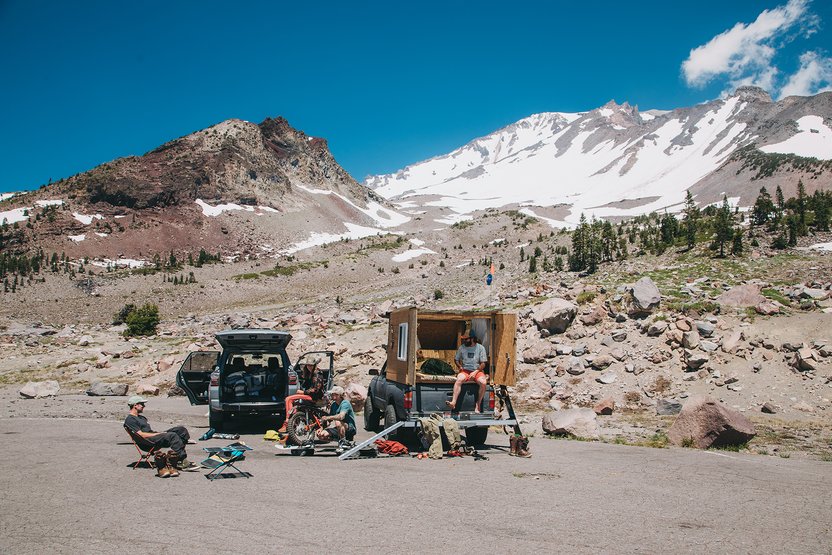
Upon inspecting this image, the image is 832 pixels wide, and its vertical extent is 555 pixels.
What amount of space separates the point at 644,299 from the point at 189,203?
96.9 metres

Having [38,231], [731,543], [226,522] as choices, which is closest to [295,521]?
[226,522]

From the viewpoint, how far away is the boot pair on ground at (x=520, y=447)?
9.34 m

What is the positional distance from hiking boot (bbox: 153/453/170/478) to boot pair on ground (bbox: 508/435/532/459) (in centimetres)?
559

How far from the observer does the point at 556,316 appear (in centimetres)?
1942

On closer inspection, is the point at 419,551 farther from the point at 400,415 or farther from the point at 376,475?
the point at 400,415

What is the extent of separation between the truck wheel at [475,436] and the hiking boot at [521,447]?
1.14m

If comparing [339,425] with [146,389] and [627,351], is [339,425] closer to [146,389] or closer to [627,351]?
[627,351]

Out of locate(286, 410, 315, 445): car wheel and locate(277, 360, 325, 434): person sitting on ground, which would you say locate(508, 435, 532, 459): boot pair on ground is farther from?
locate(277, 360, 325, 434): person sitting on ground

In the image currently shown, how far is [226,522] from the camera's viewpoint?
5387 mm

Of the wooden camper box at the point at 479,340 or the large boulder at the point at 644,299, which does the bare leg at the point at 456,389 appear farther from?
the large boulder at the point at 644,299

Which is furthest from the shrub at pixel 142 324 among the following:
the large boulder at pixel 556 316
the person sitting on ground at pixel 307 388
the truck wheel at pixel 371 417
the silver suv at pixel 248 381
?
the truck wheel at pixel 371 417

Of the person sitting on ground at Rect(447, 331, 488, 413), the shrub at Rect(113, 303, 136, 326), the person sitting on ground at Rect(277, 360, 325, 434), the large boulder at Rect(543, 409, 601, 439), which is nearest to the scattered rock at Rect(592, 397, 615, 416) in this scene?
the large boulder at Rect(543, 409, 601, 439)

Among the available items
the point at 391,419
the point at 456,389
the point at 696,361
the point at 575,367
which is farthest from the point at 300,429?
the point at 696,361

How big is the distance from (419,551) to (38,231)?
96.5 metres
